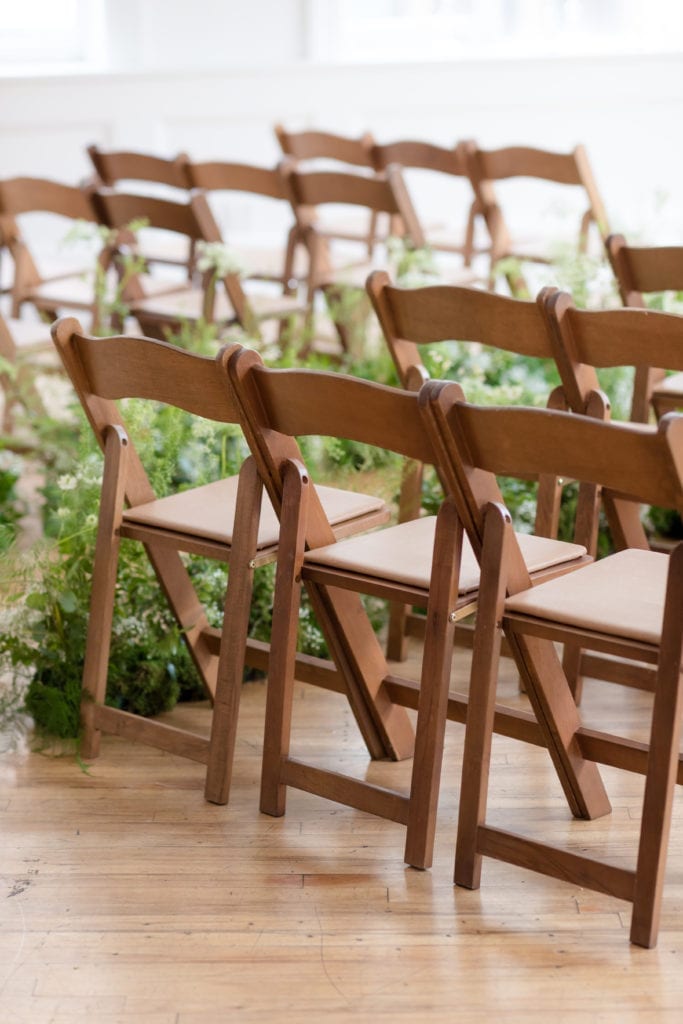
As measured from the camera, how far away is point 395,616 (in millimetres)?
3951

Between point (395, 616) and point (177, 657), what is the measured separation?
2.01ft

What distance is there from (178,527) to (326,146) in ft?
13.5

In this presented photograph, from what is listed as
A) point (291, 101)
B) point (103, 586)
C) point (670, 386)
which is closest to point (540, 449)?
point (103, 586)

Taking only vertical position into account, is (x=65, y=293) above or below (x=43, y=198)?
below

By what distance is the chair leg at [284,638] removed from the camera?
2980 millimetres

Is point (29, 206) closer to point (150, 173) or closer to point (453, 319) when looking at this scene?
point (150, 173)

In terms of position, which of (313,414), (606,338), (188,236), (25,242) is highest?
(606,338)

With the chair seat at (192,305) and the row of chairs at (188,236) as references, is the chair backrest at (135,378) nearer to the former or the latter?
the row of chairs at (188,236)

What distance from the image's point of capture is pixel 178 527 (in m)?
3.21

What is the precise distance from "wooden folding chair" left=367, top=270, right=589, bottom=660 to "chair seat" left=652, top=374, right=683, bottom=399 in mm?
473

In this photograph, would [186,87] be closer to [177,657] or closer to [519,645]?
[177,657]

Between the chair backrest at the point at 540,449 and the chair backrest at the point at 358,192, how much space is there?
→ 124 inches

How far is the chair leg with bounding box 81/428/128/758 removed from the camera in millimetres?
3316

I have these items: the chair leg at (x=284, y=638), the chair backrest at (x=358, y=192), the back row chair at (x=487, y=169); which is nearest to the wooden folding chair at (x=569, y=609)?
the chair leg at (x=284, y=638)
